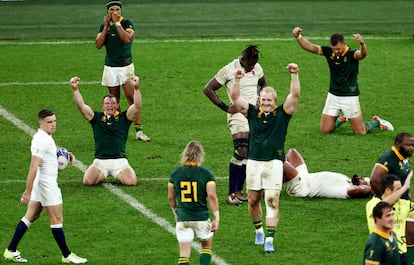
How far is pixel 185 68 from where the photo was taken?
30.3m

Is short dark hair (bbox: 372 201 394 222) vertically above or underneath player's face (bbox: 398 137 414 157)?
underneath

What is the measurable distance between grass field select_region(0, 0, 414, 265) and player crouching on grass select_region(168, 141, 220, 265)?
139 cm

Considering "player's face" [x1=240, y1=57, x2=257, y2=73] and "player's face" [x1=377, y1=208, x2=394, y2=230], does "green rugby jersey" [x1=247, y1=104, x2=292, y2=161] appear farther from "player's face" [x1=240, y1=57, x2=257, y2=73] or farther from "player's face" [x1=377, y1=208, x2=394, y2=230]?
"player's face" [x1=377, y1=208, x2=394, y2=230]

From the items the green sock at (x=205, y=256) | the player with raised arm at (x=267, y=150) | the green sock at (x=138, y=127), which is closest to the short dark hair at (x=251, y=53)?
the player with raised arm at (x=267, y=150)

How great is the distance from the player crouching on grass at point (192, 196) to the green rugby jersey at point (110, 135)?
17.0 feet

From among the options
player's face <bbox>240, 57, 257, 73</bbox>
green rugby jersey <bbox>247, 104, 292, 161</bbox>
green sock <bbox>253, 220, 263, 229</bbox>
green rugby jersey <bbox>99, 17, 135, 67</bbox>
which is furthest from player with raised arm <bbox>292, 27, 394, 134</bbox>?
green sock <bbox>253, 220, 263, 229</bbox>

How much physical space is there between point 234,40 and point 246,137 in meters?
15.4

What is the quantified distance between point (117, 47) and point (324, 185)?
6.23 metres

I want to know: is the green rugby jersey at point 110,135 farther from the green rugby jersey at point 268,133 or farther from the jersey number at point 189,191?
the jersey number at point 189,191

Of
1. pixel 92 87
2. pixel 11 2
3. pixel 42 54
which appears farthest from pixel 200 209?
pixel 11 2

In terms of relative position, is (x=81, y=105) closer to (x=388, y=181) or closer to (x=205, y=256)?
(x=205, y=256)

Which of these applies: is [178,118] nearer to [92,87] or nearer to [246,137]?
[92,87]

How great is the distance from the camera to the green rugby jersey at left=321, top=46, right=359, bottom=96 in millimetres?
23453

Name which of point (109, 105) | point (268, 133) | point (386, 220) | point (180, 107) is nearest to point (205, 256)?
point (268, 133)
